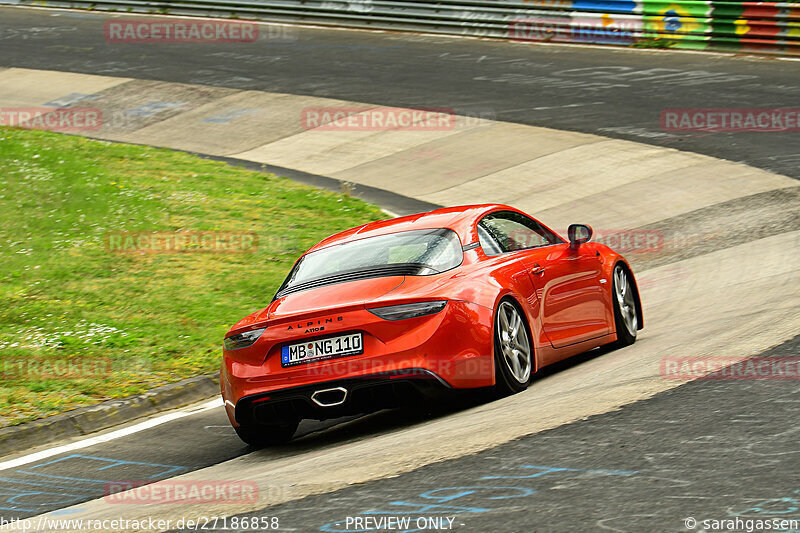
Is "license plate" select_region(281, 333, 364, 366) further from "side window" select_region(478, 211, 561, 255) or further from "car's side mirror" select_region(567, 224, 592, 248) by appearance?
"car's side mirror" select_region(567, 224, 592, 248)

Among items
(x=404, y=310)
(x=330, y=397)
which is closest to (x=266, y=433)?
(x=330, y=397)

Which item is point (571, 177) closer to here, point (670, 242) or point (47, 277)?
point (670, 242)

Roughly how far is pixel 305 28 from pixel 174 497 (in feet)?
88.0

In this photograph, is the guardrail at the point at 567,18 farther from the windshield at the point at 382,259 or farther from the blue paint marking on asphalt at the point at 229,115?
the windshield at the point at 382,259

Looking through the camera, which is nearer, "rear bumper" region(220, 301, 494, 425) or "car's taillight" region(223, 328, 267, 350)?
"rear bumper" region(220, 301, 494, 425)

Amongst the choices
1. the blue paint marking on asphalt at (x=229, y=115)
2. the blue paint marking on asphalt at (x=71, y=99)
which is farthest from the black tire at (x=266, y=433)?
the blue paint marking on asphalt at (x=71, y=99)

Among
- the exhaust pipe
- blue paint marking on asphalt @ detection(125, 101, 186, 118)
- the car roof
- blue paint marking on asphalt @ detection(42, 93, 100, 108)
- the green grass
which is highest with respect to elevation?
the car roof

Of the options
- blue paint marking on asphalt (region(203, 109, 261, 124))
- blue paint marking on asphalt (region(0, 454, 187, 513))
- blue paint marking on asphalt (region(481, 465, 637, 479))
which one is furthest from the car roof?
blue paint marking on asphalt (region(203, 109, 261, 124))

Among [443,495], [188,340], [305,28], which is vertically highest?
[305,28]

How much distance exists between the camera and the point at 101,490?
6.48 m

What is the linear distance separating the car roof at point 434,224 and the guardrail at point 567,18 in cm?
1817

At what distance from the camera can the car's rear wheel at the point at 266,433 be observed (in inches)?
284

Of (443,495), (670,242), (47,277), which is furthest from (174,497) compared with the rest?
(670,242)

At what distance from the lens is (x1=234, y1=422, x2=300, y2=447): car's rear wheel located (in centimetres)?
721
